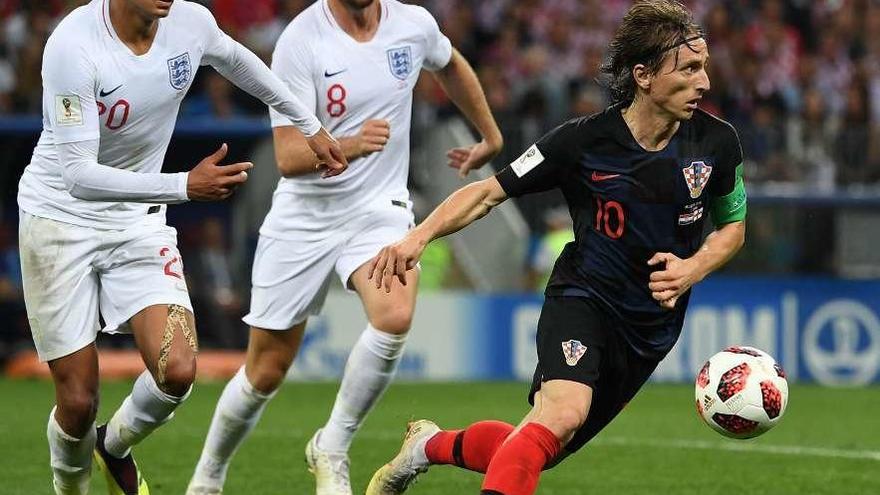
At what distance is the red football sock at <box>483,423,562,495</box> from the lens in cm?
598

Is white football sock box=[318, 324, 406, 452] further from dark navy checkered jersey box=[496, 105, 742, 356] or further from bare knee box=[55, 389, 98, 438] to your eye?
dark navy checkered jersey box=[496, 105, 742, 356]

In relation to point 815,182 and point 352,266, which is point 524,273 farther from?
point 352,266

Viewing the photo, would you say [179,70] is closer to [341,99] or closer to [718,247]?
[341,99]

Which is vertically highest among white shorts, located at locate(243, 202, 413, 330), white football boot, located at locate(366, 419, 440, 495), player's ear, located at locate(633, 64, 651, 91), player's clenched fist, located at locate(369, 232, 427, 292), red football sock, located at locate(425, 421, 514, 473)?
player's ear, located at locate(633, 64, 651, 91)

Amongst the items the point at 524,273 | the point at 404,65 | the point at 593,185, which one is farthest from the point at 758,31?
the point at 593,185

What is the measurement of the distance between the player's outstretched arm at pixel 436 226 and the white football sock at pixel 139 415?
1426 mm

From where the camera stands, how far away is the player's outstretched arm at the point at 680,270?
6.29 m

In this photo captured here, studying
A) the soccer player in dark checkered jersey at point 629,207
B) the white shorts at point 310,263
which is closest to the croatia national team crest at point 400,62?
the white shorts at point 310,263

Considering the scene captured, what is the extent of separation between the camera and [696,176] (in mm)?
6492

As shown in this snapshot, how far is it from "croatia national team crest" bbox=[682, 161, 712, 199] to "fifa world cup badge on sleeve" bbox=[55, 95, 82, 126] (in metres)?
2.53

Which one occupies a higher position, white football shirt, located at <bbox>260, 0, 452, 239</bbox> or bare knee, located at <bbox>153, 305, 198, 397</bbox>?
white football shirt, located at <bbox>260, 0, 452, 239</bbox>

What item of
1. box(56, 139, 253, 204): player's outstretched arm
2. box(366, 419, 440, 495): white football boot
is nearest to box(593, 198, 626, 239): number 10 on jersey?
box(366, 419, 440, 495): white football boot

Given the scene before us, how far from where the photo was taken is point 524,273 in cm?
1728

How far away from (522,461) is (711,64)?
534 inches
